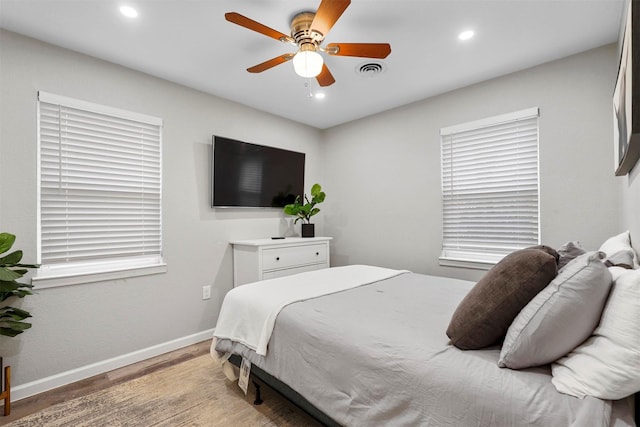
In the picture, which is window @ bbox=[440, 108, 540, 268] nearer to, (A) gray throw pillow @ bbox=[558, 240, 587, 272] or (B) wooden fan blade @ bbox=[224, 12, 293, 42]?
(A) gray throw pillow @ bbox=[558, 240, 587, 272]

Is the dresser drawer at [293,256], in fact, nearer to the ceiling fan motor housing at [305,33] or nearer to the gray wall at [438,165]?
the gray wall at [438,165]

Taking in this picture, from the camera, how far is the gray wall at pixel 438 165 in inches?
90.6

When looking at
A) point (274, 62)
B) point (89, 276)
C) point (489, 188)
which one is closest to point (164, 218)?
point (89, 276)

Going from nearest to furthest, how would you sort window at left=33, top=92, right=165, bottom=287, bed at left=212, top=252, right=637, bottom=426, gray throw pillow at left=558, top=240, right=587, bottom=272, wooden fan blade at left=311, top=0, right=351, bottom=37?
bed at left=212, top=252, right=637, bottom=426
gray throw pillow at left=558, top=240, right=587, bottom=272
wooden fan blade at left=311, top=0, right=351, bottom=37
window at left=33, top=92, right=165, bottom=287

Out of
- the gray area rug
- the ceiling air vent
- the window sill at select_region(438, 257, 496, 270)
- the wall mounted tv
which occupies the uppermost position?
the ceiling air vent

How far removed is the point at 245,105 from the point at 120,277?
222 centimetres

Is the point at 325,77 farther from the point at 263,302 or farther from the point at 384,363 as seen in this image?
the point at 384,363

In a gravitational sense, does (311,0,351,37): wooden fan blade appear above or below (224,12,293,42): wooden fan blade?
above

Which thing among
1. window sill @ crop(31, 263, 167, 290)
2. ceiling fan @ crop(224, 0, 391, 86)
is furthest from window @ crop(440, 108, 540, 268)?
window sill @ crop(31, 263, 167, 290)

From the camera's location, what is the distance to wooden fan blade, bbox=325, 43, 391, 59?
1.83 meters

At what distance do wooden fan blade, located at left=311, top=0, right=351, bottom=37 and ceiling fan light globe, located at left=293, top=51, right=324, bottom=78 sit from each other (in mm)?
136

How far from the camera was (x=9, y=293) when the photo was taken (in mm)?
1900

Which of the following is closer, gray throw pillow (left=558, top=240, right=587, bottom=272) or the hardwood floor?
gray throw pillow (left=558, top=240, right=587, bottom=272)

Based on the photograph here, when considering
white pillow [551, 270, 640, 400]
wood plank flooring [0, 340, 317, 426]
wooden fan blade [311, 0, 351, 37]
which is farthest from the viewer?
wood plank flooring [0, 340, 317, 426]
